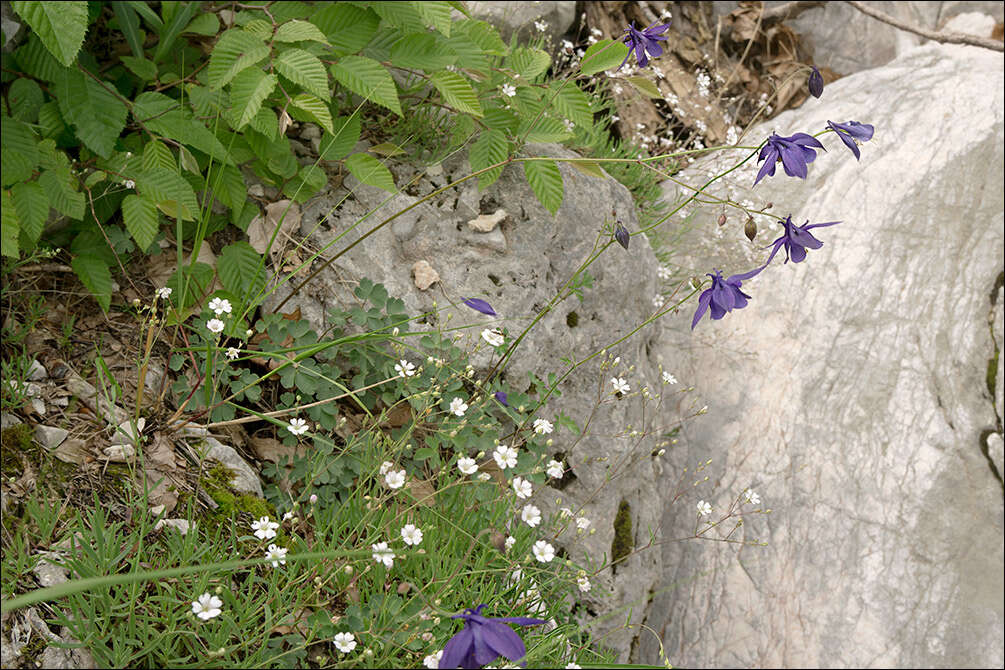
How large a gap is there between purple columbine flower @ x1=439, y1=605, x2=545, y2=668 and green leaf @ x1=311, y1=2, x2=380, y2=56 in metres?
1.72

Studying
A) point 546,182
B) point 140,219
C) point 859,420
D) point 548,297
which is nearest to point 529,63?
point 546,182

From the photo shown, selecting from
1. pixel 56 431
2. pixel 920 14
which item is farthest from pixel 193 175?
pixel 920 14

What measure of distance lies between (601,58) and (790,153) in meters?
0.92

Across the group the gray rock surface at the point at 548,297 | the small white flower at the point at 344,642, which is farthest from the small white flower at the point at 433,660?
A: the gray rock surface at the point at 548,297

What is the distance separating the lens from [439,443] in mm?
2271

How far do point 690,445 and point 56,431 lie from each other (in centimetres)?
264

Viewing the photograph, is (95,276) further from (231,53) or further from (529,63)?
(529,63)

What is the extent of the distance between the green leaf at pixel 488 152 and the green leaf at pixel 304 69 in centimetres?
62

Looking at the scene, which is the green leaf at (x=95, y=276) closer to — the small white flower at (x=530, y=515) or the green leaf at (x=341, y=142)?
the green leaf at (x=341, y=142)

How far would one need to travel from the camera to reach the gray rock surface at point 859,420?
3.34 metres

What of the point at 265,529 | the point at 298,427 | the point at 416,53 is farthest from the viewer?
the point at 416,53

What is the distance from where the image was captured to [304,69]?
204cm

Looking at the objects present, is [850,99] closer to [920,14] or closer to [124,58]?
[920,14]

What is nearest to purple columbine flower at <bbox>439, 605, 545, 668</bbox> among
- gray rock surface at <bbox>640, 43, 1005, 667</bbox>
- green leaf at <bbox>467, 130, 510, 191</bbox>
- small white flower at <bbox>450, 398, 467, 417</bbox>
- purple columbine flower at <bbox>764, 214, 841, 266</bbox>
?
small white flower at <bbox>450, 398, 467, 417</bbox>
